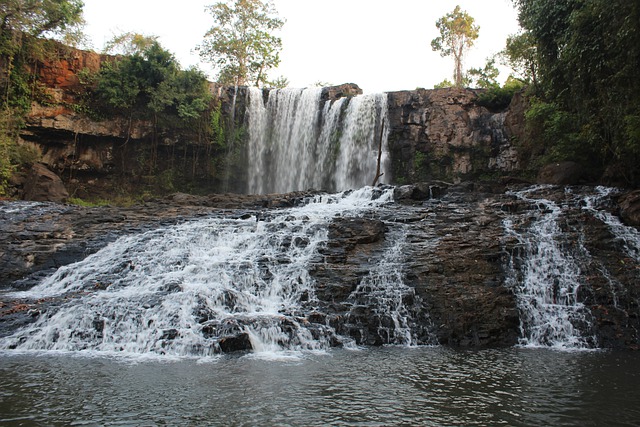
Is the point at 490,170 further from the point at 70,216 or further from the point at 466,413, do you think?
the point at 466,413

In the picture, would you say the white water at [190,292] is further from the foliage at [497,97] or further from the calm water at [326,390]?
the foliage at [497,97]

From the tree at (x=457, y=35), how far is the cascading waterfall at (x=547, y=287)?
2947cm

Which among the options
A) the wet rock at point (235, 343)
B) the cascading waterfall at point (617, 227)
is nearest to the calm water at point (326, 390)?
the wet rock at point (235, 343)

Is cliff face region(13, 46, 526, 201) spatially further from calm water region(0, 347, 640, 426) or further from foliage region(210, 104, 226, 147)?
calm water region(0, 347, 640, 426)

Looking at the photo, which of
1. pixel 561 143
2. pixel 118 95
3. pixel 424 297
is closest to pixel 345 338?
pixel 424 297

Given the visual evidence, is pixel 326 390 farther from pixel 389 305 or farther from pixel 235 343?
pixel 389 305

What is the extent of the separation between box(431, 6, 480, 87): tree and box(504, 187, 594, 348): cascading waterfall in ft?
96.7

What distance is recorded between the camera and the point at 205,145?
1026 inches

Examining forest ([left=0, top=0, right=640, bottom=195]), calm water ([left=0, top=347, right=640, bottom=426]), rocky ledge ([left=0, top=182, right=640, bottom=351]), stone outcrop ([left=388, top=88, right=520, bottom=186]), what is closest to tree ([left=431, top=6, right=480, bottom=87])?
forest ([left=0, top=0, right=640, bottom=195])

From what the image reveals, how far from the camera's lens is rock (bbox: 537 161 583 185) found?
16266mm

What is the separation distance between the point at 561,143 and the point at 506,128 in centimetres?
745

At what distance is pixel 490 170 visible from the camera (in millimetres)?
23969

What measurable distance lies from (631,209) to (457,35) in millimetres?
30846

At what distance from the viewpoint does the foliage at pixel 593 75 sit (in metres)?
11.1
